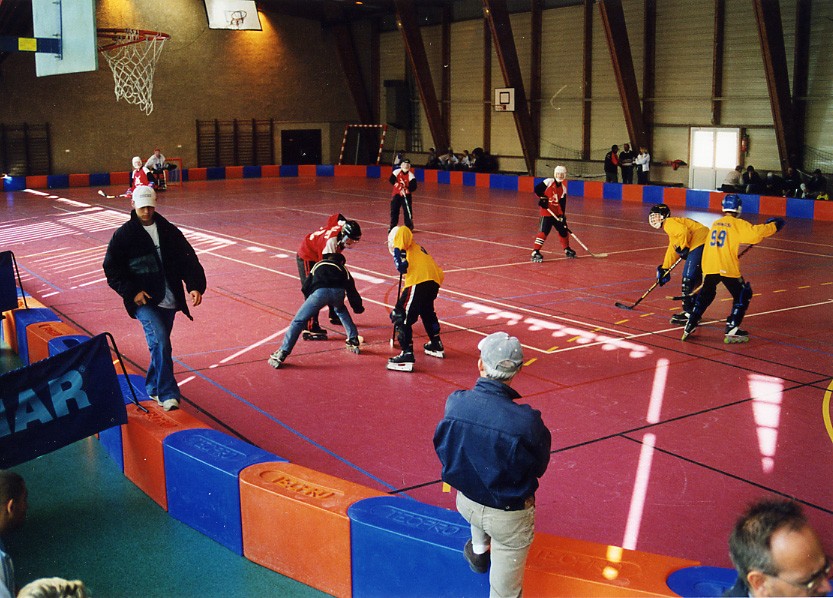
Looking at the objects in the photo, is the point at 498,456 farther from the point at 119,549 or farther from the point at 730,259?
the point at 730,259

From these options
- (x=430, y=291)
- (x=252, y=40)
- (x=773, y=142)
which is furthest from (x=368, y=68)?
(x=430, y=291)

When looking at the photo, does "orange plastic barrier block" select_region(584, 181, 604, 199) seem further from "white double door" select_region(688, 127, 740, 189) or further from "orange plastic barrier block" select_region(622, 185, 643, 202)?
"white double door" select_region(688, 127, 740, 189)

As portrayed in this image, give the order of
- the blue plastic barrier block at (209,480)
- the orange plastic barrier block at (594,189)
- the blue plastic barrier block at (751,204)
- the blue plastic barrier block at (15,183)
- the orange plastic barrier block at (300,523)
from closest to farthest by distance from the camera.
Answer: the orange plastic barrier block at (300,523)
the blue plastic barrier block at (209,480)
the blue plastic barrier block at (751,204)
the orange plastic barrier block at (594,189)
the blue plastic barrier block at (15,183)

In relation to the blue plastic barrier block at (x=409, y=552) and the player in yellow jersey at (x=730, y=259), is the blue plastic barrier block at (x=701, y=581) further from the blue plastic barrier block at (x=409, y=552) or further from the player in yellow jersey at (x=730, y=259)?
the player in yellow jersey at (x=730, y=259)

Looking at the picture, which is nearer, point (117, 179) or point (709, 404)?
point (709, 404)

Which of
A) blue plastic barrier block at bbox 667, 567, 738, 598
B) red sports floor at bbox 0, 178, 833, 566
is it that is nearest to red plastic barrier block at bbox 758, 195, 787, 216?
red sports floor at bbox 0, 178, 833, 566

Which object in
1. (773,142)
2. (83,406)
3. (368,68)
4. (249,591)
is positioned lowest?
(249,591)

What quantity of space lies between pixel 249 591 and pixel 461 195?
91.6 ft

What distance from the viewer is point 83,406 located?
6516 mm

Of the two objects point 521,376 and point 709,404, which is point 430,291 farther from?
point 709,404

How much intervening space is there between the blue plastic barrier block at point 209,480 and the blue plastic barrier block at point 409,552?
3.22ft

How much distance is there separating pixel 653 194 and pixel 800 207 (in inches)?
214

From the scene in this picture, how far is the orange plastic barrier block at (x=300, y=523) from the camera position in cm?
514

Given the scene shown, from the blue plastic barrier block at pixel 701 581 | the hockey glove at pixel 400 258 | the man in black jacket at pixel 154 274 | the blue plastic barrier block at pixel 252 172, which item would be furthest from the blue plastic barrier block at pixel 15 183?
the blue plastic barrier block at pixel 701 581
